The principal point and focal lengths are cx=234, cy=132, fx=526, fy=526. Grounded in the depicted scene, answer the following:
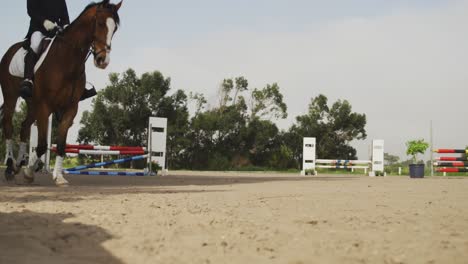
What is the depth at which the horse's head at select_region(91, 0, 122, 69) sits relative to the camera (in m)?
7.98

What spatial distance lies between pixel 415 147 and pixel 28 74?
15666 mm

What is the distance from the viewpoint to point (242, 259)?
2.78 meters

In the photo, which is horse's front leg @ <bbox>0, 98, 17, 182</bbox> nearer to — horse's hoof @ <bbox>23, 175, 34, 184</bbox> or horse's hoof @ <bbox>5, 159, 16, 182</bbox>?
horse's hoof @ <bbox>5, 159, 16, 182</bbox>

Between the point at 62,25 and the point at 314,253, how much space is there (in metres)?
7.58

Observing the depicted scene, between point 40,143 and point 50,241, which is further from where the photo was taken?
point 40,143

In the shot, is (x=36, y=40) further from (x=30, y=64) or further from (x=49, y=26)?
(x=30, y=64)

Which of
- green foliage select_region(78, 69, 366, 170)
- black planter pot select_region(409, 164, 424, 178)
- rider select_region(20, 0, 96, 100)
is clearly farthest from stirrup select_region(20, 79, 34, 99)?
green foliage select_region(78, 69, 366, 170)

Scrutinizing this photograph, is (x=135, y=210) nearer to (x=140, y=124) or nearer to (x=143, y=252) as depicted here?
(x=143, y=252)

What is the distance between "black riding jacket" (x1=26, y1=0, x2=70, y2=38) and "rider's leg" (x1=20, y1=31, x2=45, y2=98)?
23 centimetres

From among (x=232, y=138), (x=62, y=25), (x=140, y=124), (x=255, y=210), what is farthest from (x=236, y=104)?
(x=255, y=210)

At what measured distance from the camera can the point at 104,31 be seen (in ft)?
26.4

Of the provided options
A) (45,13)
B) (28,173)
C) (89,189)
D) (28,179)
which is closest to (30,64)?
(45,13)

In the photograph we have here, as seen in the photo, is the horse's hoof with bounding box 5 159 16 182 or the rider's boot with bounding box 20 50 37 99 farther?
the horse's hoof with bounding box 5 159 16 182

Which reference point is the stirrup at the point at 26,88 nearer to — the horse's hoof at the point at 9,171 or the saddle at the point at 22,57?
the saddle at the point at 22,57
